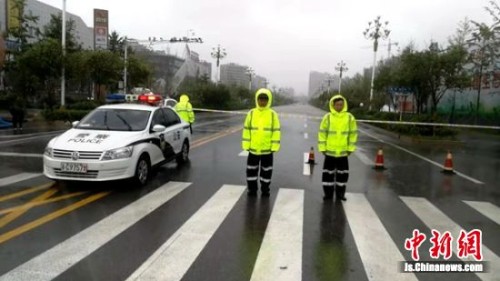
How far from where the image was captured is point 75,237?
5.50 meters

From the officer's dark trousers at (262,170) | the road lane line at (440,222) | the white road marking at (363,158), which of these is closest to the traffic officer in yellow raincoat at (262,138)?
A: the officer's dark trousers at (262,170)

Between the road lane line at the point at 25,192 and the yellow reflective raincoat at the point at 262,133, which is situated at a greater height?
the yellow reflective raincoat at the point at 262,133

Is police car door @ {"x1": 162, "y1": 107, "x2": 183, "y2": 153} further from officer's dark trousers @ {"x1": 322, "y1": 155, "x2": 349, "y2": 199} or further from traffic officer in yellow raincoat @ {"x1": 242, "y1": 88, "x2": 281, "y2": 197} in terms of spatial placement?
officer's dark trousers @ {"x1": 322, "y1": 155, "x2": 349, "y2": 199}

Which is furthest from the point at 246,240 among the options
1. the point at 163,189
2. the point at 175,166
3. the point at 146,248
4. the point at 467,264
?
the point at 175,166

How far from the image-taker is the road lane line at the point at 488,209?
726cm

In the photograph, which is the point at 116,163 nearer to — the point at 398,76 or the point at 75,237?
the point at 75,237

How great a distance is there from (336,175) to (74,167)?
458 centimetres

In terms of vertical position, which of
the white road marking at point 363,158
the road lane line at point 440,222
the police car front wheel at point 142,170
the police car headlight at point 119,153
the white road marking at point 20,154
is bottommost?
the white road marking at point 20,154

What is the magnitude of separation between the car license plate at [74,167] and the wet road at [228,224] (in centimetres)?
40

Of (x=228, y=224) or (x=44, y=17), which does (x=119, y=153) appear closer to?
(x=228, y=224)

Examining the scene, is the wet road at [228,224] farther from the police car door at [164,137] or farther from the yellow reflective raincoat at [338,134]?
the yellow reflective raincoat at [338,134]

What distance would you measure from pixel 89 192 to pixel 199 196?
193cm

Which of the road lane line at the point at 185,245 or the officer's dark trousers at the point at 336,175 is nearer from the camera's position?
the road lane line at the point at 185,245

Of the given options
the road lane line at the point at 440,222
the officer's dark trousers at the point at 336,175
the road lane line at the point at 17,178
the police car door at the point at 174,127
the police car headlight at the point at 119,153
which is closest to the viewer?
the road lane line at the point at 440,222
